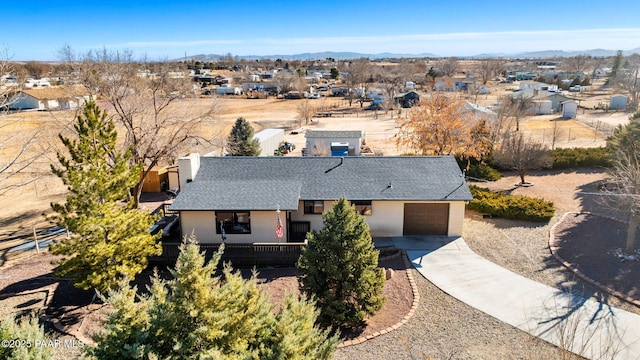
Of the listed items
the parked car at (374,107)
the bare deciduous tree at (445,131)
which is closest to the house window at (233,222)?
the bare deciduous tree at (445,131)

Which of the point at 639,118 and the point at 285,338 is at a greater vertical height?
the point at 639,118

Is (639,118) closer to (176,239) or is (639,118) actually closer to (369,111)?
(176,239)

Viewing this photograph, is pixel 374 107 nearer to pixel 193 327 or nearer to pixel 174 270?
pixel 174 270

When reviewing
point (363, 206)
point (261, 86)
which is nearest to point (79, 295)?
point (363, 206)

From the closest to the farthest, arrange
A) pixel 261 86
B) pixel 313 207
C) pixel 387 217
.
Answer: pixel 313 207, pixel 387 217, pixel 261 86

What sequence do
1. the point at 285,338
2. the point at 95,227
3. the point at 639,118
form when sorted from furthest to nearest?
the point at 639,118
the point at 95,227
the point at 285,338

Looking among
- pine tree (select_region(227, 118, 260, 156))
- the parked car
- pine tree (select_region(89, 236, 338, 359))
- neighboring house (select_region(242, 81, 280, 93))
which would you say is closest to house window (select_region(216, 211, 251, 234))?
pine tree (select_region(89, 236, 338, 359))

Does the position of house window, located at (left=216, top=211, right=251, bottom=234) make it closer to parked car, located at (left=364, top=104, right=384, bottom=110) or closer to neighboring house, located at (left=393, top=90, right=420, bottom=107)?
neighboring house, located at (left=393, top=90, right=420, bottom=107)

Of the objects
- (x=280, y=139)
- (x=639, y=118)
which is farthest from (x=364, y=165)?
(x=280, y=139)
